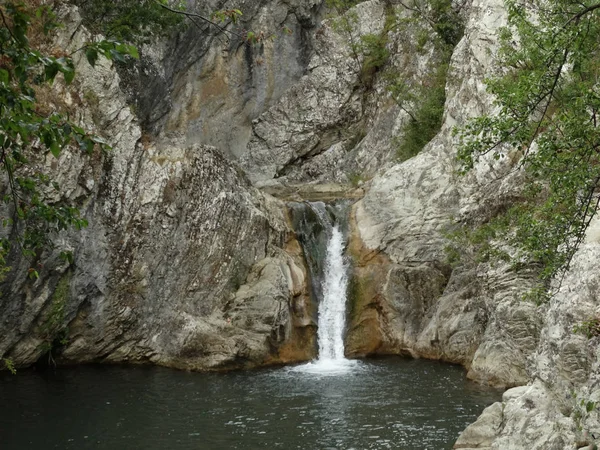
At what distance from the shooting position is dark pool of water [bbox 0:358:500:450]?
1627 cm

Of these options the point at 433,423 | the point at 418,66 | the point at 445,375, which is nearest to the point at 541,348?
the point at 433,423

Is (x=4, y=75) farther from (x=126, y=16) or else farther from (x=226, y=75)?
(x=226, y=75)

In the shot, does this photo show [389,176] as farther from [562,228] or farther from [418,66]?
[562,228]

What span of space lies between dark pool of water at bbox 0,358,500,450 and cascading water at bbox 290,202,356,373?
2359 millimetres

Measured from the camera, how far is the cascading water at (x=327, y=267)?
26.2m

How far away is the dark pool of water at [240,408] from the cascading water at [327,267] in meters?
2.36

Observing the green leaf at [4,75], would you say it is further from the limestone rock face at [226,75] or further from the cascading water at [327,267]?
the limestone rock face at [226,75]

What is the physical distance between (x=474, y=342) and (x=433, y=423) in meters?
7.32

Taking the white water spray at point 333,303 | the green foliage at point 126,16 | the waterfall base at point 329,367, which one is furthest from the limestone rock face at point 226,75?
the waterfall base at point 329,367

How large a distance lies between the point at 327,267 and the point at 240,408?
10.4 meters

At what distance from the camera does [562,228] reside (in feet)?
33.4

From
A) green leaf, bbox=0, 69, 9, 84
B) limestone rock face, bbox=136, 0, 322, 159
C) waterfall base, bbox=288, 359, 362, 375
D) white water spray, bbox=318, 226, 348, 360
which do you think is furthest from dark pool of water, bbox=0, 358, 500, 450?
limestone rock face, bbox=136, 0, 322, 159

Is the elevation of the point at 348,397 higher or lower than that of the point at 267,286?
lower

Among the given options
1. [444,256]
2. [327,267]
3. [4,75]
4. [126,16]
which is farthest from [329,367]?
[126,16]
